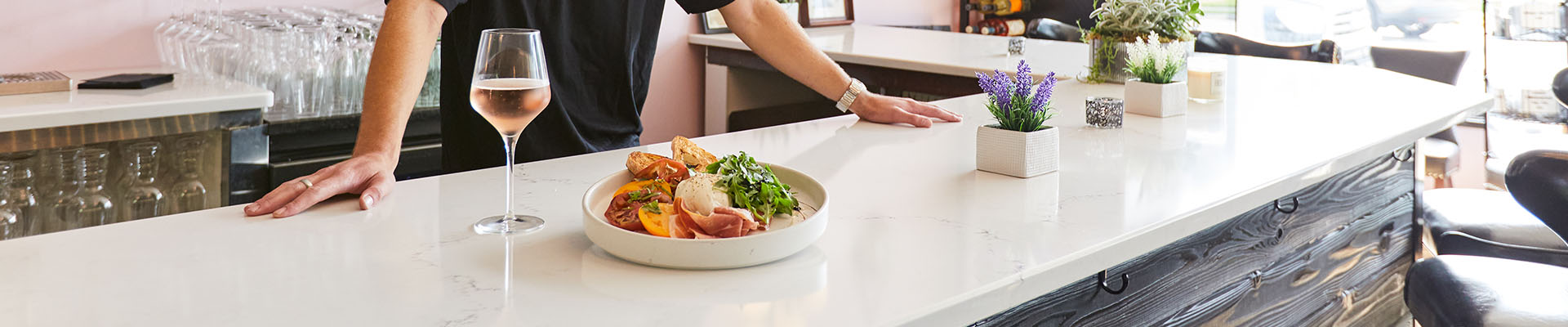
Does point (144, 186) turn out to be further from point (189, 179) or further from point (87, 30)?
point (87, 30)

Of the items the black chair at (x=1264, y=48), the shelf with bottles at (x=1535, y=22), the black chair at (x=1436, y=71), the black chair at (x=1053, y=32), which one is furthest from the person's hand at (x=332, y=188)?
the shelf with bottles at (x=1535, y=22)

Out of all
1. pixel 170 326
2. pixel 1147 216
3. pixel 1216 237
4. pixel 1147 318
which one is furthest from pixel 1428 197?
pixel 170 326

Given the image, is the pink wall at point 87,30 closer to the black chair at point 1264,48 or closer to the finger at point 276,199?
the finger at point 276,199

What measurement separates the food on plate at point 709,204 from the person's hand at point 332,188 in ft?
1.11

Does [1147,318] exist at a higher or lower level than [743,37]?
lower

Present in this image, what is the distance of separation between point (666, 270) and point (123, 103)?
1.79 metres

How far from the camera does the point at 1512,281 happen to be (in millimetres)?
1736

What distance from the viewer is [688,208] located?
968 millimetres

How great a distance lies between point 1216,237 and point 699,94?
3.17 metres

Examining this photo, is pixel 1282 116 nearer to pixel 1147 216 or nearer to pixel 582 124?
pixel 1147 216

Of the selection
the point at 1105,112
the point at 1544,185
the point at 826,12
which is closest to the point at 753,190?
the point at 1105,112

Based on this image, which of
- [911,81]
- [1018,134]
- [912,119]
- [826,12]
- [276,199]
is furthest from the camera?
[826,12]

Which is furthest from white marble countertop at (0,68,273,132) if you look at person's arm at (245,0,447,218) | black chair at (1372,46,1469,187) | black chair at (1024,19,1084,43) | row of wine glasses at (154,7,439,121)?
black chair at (1372,46,1469,187)

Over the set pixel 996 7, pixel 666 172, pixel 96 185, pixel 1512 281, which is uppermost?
pixel 996 7
